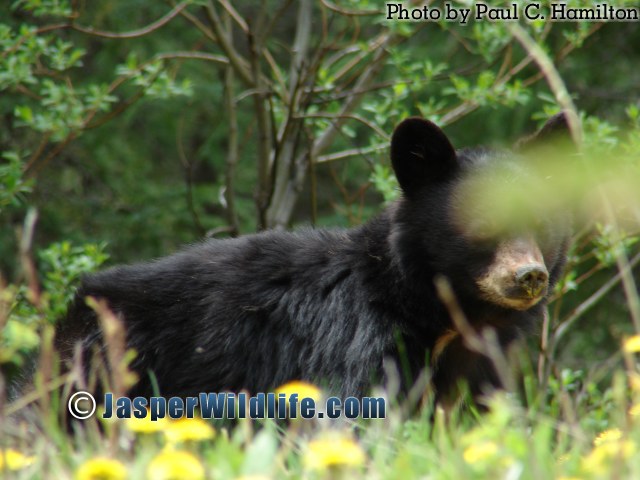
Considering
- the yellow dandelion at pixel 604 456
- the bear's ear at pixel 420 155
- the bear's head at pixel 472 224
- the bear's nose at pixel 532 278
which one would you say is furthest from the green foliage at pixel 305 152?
the bear's ear at pixel 420 155

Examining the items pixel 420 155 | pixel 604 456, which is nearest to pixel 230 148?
pixel 420 155

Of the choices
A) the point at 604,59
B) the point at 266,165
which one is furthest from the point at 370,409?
the point at 604,59

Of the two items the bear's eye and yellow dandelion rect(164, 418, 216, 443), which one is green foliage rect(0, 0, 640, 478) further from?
the bear's eye

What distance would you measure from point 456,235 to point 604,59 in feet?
19.3

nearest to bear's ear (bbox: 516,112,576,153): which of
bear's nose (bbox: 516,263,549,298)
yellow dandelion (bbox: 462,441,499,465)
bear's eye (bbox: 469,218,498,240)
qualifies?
bear's eye (bbox: 469,218,498,240)

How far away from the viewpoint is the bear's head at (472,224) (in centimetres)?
396

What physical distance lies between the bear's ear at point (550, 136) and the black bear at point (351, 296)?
1 centimetres

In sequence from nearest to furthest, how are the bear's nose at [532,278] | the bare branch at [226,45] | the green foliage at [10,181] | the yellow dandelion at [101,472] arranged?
the yellow dandelion at [101,472] < the bear's nose at [532,278] < the green foliage at [10,181] < the bare branch at [226,45]

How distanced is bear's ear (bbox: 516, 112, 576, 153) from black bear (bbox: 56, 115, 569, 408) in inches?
0.4

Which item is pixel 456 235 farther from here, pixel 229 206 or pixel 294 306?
pixel 229 206

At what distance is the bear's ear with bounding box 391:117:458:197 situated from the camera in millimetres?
4215

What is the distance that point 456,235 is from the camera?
4.14 meters

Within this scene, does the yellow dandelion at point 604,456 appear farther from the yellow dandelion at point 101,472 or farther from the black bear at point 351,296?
the black bear at point 351,296

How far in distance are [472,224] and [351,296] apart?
61 cm
